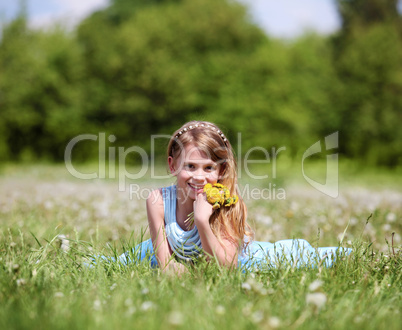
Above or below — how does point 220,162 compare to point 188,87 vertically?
below

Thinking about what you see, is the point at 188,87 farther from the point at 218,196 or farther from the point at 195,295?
the point at 195,295

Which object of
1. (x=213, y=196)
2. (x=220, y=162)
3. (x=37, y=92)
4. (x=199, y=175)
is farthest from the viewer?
(x=37, y=92)

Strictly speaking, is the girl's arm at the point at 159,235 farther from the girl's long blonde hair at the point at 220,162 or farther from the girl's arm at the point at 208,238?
the girl's long blonde hair at the point at 220,162

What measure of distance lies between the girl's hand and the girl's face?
0.19m

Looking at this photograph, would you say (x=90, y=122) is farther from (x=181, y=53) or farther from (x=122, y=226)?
(x=122, y=226)

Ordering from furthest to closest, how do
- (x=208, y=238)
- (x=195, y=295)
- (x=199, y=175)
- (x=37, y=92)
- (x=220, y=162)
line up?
(x=37, y=92) < (x=220, y=162) < (x=199, y=175) < (x=208, y=238) < (x=195, y=295)

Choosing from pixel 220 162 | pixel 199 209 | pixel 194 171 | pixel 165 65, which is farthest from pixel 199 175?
pixel 165 65

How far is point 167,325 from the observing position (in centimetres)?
191

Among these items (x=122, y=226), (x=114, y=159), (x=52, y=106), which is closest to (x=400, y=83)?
(x=114, y=159)

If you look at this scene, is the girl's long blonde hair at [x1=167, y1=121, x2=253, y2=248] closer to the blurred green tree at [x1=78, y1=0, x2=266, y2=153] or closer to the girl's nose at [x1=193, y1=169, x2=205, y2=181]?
the girl's nose at [x1=193, y1=169, x2=205, y2=181]

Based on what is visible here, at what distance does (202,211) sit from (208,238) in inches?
7.8

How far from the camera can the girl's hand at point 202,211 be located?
123 inches

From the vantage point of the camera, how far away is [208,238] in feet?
10.1

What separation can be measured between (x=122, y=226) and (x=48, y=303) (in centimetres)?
289
